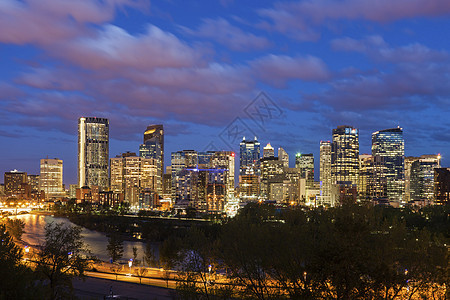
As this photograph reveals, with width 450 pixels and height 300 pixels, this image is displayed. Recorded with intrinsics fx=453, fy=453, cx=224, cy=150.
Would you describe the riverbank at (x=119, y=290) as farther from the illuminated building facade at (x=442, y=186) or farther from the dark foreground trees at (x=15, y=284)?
the illuminated building facade at (x=442, y=186)

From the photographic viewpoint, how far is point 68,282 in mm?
27188

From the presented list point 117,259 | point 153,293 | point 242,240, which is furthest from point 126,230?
point 242,240

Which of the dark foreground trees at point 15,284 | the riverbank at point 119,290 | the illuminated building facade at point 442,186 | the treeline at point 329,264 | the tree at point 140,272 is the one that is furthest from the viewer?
the illuminated building facade at point 442,186

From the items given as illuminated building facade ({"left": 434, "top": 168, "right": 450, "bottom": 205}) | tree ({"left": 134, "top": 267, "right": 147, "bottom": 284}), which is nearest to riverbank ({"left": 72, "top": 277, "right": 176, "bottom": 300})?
tree ({"left": 134, "top": 267, "right": 147, "bottom": 284})

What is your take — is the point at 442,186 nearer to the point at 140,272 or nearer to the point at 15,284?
the point at 140,272

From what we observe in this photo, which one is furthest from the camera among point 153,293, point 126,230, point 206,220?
point 206,220

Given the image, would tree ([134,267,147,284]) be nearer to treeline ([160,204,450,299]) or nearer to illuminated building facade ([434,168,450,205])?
treeline ([160,204,450,299])

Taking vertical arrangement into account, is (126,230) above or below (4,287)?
below

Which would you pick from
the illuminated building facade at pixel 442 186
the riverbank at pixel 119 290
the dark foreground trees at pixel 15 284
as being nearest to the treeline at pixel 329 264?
the riverbank at pixel 119 290

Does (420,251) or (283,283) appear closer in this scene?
(283,283)

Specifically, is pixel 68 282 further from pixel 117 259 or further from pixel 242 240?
pixel 117 259

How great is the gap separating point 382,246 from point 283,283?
559cm

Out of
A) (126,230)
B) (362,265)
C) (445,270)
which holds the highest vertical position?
(362,265)

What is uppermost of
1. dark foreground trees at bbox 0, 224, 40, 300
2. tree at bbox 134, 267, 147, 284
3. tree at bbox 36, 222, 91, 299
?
dark foreground trees at bbox 0, 224, 40, 300
